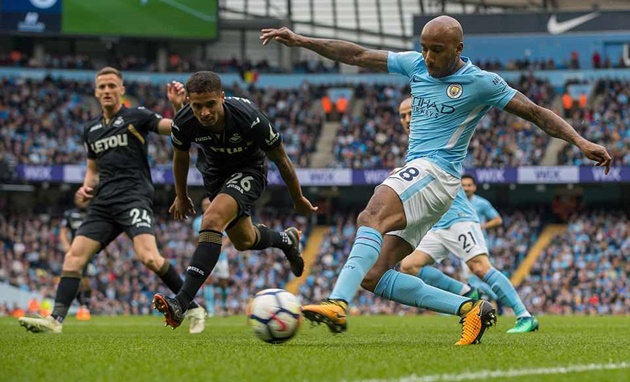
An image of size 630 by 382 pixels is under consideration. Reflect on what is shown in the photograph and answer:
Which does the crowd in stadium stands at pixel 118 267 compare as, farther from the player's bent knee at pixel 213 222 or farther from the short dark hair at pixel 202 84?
the short dark hair at pixel 202 84

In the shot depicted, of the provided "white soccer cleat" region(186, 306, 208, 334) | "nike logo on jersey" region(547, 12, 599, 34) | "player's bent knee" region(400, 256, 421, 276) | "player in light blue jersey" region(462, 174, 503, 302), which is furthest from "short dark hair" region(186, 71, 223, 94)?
"nike logo on jersey" region(547, 12, 599, 34)

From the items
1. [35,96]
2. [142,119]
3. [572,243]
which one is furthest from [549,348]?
[35,96]

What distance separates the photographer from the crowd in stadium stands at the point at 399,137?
38469 mm

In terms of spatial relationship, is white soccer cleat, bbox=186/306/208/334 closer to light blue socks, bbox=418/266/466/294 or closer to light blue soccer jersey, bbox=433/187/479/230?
light blue socks, bbox=418/266/466/294

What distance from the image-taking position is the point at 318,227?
130ft

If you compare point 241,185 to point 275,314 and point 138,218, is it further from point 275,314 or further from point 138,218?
point 138,218

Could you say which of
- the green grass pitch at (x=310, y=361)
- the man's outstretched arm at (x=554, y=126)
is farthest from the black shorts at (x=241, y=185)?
the man's outstretched arm at (x=554, y=126)

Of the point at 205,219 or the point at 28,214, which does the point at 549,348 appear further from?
the point at 28,214

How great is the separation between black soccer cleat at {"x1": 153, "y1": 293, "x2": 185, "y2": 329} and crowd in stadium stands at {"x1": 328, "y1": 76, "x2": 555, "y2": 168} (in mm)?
30704

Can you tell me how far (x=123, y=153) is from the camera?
420 inches

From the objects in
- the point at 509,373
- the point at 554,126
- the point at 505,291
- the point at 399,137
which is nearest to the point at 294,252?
the point at 505,291

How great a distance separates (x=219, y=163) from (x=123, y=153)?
90.1 inches

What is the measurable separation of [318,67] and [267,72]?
2.38m

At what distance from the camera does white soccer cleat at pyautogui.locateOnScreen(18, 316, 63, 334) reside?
32.1ft
